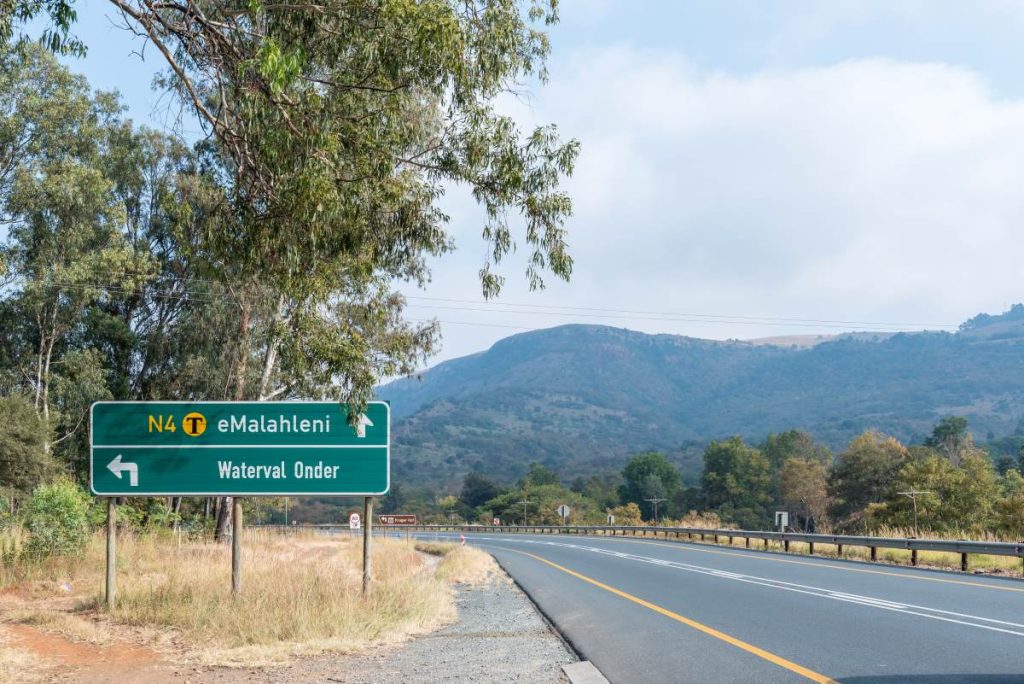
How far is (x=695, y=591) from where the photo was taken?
16656 millimetres

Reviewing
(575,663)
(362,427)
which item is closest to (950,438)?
(362,427)

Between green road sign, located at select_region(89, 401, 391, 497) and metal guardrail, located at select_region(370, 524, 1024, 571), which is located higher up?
green road sign, located at select_region(89, 401, 391, 497)

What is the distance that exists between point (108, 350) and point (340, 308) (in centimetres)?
2158

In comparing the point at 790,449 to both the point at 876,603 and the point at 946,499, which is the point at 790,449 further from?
the point at 876,603

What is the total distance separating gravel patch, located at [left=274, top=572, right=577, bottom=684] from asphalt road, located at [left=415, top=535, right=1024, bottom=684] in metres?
0.49

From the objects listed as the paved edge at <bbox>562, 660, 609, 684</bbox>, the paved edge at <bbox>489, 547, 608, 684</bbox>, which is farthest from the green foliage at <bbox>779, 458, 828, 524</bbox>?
the paved edge at <bbox>562, 660, 609, 684</bbox>

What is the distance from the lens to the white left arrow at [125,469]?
12242mm

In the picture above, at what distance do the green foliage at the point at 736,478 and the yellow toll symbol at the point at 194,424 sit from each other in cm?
13038

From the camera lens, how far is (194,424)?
40.9 ft

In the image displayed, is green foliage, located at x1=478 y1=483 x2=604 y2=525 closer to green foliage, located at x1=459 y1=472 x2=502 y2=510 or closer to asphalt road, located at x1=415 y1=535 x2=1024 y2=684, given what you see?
green foliage, located at x1=459 y1=472 x2=502 y2=510

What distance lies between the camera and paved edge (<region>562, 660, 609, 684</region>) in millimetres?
8156

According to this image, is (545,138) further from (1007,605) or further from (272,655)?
(1007,605)

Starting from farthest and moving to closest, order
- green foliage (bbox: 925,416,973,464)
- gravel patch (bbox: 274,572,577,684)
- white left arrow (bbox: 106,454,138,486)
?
green foliage (bbox: 925,416,973,464)
white left arrow (bbox: 106,454,138,486)
gravel patch (bbox: 274,572,577,684)

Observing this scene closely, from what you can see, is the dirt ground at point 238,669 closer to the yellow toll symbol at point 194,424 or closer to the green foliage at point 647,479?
the yellow toll symbol at point 194,424
